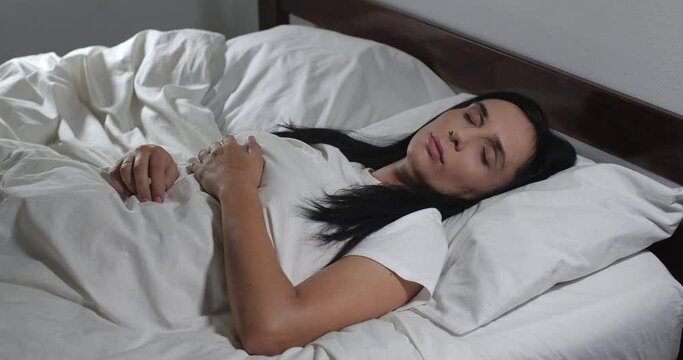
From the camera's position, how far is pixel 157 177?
128cm

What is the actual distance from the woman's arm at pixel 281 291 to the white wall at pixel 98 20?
1794 mm

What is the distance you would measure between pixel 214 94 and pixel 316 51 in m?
0.28

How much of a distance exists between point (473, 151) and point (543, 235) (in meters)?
0.20

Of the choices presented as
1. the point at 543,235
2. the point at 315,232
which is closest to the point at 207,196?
the point at 315,232

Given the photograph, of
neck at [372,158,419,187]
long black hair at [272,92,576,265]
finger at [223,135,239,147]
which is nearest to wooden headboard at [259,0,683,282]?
long black hair at [272,92,576,265]

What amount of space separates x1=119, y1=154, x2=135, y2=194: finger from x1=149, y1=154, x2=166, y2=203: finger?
0.03 metres

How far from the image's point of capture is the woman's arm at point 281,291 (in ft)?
3.41

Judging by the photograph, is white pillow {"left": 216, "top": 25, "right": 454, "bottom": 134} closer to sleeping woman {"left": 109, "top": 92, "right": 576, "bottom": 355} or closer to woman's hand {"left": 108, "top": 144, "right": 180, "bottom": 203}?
sleeping woman {"left": 109, "top": 92, "right": 576, "bottom": 355}

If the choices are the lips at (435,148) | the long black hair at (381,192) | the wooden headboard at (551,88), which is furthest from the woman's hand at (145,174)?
the wooden headboard at (551,88)

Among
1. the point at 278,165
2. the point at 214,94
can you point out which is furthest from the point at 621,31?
the point at 214,94

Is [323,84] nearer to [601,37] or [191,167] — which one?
[191,167]

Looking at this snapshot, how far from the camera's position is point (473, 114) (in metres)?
1.39

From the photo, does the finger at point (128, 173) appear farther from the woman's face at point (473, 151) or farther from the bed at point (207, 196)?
the woman's face at point (473, 151)

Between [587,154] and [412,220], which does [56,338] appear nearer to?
[412,220]
